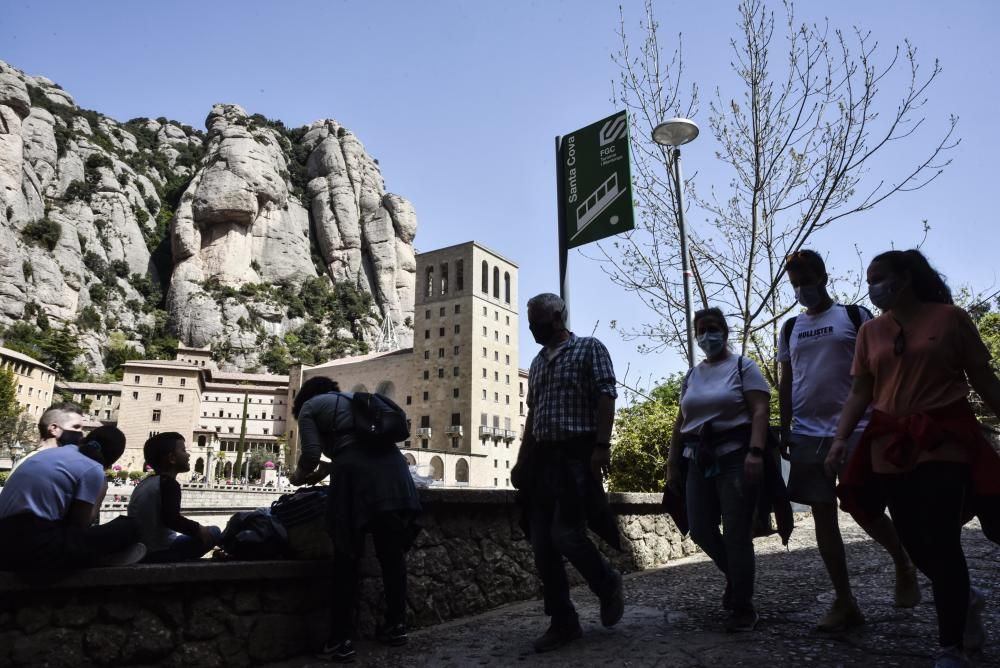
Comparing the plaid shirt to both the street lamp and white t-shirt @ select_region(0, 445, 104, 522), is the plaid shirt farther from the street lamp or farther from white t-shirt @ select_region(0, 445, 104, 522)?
the street lamp

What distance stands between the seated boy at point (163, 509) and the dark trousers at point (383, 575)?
93cm

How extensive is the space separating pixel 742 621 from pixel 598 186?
3838 mm

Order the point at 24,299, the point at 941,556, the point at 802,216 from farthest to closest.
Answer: the point at 24,299 → the point at 802,216 → the point at 941,556

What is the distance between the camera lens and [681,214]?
7918 mm

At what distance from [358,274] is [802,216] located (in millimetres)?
94301

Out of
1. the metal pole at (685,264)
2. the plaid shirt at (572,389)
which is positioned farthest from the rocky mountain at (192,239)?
the plaid shirt at (572,389)

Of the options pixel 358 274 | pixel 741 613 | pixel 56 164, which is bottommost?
pixel 741 613

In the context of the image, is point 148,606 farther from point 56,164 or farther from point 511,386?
point 56,164

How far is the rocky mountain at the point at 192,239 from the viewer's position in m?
72.5

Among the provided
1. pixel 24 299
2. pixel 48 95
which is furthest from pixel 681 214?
pixel 48 95

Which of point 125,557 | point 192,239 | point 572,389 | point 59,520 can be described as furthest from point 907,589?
point 192,239

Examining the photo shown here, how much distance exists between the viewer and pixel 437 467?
60750 mm

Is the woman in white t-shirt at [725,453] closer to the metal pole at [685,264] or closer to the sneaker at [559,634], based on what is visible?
the sneaker at [559,634]

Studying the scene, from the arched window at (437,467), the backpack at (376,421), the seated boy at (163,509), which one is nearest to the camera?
the backpack at (376,421)
